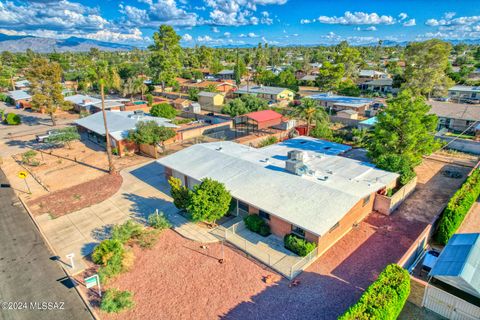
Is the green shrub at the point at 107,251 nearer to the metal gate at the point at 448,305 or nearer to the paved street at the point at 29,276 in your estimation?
the paved street at the point at 29,276

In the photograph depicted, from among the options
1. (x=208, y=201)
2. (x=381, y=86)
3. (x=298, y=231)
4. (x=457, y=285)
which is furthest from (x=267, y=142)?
(x=381, y=86)

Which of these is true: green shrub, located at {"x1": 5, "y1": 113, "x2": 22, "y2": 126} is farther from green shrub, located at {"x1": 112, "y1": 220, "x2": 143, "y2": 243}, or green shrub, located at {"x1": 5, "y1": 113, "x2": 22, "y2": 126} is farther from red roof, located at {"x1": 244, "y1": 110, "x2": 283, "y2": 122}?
green shrub, located at {"x1": 112, "y1": 220, "x2": 143, "y2": 243}

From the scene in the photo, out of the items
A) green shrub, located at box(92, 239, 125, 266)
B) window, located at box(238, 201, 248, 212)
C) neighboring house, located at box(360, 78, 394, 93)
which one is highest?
neighboring house, located at box(360, 78, 394, 93)

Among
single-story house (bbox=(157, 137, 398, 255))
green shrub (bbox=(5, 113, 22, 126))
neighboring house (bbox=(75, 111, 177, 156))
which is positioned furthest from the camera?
green shrub (bbox=(5, 113, 22, 126))

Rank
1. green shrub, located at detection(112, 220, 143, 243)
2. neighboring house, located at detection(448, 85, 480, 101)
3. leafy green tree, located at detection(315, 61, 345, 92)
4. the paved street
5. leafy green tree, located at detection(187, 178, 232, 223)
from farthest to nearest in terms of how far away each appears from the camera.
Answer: leafy green tree, located at detection(315, 61, 345, 92), neighboring house, located at detection(448, 85, 480, 101), leafy green tree, located at detection(187, 178, 232, 223), green shrub, located at detection(112, 220, 143, 243), the paved street

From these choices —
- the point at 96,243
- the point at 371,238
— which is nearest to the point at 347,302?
the point at 371,238

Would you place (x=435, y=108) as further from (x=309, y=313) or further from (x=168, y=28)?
(x=168, y=28)

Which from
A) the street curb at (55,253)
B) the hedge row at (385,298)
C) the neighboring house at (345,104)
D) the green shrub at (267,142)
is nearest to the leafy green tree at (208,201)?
the street curb at (55,253)

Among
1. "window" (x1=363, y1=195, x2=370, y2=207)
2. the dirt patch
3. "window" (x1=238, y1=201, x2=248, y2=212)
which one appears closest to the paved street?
the dirt patch
